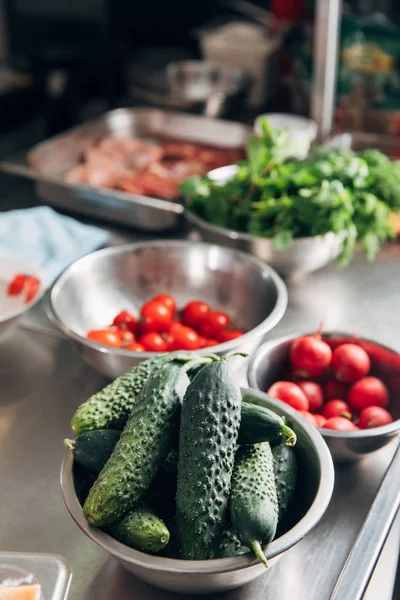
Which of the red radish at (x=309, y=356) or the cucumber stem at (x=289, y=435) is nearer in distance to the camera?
the cucumber stem at (x=289, y=435)

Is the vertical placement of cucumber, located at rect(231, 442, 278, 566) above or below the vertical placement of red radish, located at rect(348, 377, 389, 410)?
above

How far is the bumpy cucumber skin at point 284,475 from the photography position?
887 millimetres

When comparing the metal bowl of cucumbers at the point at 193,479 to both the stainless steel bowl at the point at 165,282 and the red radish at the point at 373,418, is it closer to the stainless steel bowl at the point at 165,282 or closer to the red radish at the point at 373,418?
the red radish at the point at 373,418

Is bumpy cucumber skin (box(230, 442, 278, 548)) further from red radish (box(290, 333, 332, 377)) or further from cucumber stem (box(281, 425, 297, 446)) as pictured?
red radish (box(290, 333, 332, 377))

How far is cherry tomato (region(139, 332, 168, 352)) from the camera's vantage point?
128 centimetres

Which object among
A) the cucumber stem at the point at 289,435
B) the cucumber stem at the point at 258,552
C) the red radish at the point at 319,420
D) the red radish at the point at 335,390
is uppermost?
the cucumber stem at the point at 289,435

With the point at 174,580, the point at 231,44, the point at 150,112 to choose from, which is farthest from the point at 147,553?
the point at 231,44

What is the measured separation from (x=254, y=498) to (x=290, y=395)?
0.32m

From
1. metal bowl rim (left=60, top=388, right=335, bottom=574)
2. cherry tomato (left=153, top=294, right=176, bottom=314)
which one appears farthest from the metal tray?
metal bowl rim (left=60, top=388, right=335, bottom=574)

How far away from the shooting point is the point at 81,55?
10.3 feet

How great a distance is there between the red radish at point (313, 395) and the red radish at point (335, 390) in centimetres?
2

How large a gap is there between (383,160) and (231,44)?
1136 millimetres

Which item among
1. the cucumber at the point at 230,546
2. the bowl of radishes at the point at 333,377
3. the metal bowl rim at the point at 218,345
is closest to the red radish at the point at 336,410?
the bowl of radishes at the point at 333,377

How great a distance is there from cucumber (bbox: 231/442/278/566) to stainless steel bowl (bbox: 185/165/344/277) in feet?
2.27
